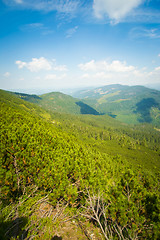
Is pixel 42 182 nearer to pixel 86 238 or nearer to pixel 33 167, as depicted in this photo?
pixel 33 167

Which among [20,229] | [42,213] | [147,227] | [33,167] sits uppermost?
[33,167]

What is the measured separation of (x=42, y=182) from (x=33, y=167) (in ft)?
4.57

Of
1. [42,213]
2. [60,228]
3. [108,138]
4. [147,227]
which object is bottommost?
[108,138]

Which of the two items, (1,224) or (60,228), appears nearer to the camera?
A: (1,224)

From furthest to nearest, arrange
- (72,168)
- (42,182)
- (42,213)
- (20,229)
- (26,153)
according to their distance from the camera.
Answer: (72,168), (26,153), (42,182), (42,213), (20,229)

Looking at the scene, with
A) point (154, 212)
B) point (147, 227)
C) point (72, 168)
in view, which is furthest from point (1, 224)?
point (154, 212)

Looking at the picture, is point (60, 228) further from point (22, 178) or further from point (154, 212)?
point (154, 212)

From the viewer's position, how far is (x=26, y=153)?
8.58 m

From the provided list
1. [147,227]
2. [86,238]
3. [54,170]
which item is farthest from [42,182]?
[147,227]

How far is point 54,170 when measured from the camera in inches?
333

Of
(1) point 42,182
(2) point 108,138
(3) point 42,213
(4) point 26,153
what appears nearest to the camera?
(3) point 42,213

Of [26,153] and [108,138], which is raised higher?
[26,153]

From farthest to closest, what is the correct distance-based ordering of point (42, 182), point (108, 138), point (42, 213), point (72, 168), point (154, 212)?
point (108, 138) → point (72, 168) → point (42, 182) → point (42, 213) → point (154, 212)

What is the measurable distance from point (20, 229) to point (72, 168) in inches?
232
